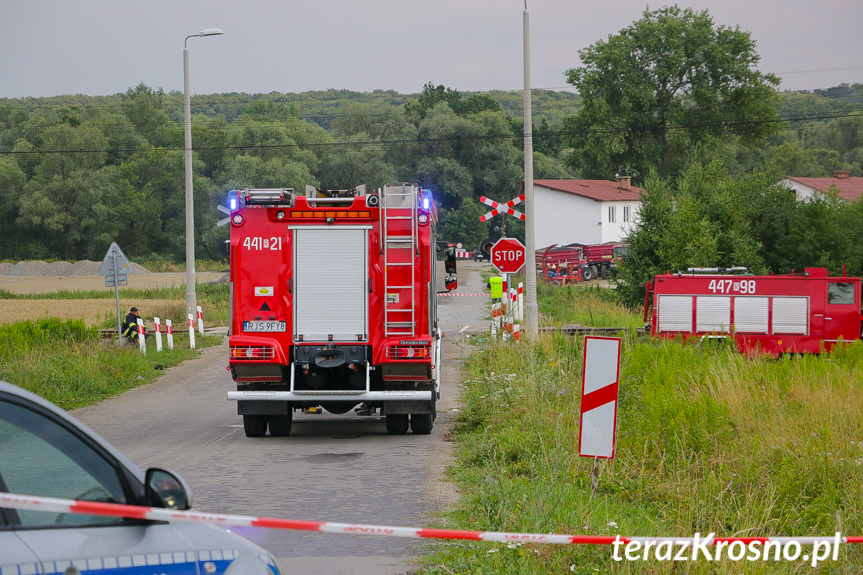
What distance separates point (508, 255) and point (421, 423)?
382 inches

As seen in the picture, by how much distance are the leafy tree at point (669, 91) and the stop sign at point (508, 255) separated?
179 ft

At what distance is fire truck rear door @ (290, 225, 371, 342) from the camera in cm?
1340

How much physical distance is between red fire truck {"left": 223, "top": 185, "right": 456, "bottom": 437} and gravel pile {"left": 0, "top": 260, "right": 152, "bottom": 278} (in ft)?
241

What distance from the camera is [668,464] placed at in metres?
9.19

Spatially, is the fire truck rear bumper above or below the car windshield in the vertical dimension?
below

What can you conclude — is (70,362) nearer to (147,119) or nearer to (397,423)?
(397,423)

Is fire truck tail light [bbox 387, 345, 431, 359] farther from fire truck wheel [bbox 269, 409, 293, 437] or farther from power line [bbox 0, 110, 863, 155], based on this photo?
power line [bbox 0, 110, 863, 155]

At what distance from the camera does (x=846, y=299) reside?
24.8 meters

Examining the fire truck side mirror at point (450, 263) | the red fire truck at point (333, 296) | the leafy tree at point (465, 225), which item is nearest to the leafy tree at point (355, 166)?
the leafy tree at point (465, 225)

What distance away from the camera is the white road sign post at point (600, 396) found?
311 inches

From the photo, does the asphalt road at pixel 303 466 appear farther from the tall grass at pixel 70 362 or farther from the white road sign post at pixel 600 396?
the white road sign post at pixel 600 396

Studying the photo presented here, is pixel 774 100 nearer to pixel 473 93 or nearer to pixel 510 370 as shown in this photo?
pixel 473 93

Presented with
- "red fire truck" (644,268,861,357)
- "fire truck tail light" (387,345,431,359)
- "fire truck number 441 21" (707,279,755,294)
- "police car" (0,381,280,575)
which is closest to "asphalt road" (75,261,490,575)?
"fire truck tail light" (387,345,431,359)

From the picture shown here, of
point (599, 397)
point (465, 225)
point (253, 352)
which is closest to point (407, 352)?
point (253, 352)
